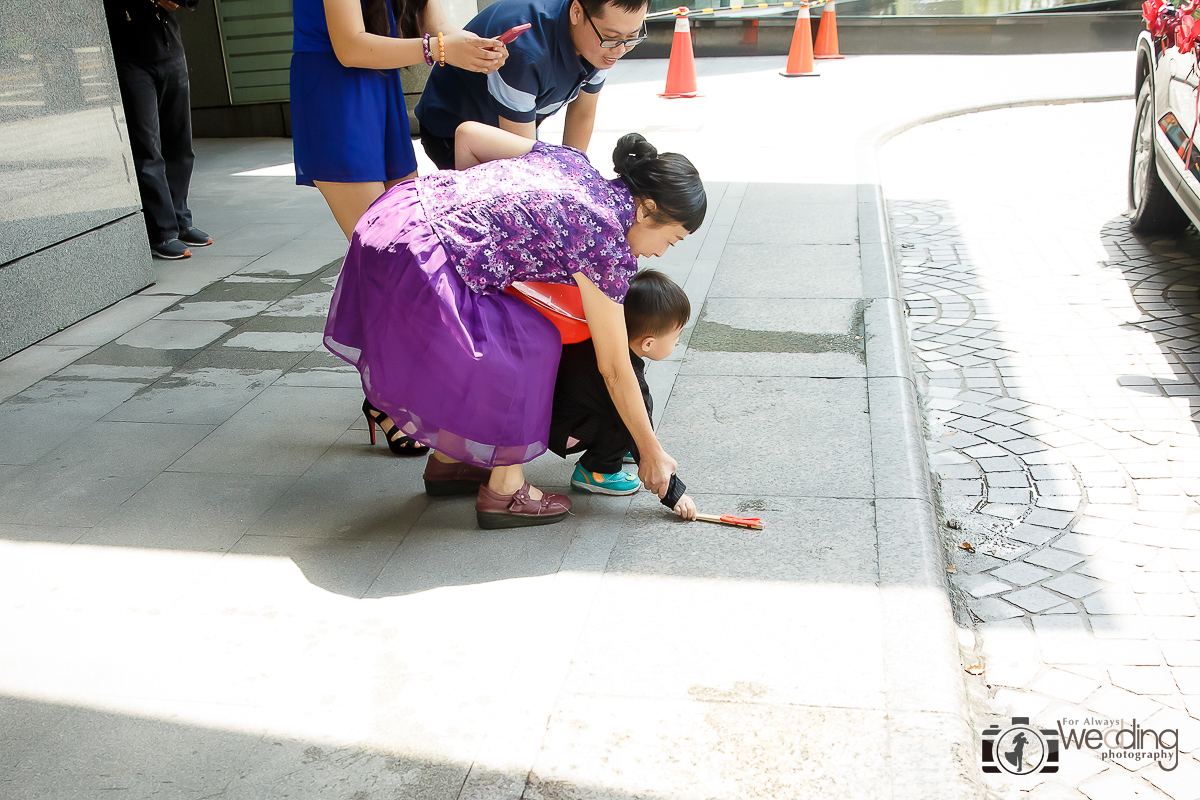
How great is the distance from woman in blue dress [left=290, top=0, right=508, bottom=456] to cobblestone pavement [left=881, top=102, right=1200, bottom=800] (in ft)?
6.11

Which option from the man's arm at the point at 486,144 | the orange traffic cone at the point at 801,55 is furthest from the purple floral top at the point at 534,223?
the orange traffic cone at the point at 801,55

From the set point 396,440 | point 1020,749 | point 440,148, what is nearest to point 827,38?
point 440,148

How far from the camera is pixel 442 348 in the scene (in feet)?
8.07

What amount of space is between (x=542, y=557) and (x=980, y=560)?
1.27 meters

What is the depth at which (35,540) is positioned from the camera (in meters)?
2.82

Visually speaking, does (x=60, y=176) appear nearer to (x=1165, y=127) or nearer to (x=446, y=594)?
(x=446, y=594)

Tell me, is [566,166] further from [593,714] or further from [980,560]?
[980,560]

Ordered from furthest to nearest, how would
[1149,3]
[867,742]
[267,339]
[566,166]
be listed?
1. [1149,3]
2. [267,339]
3. [566,166]
4. [867,742]

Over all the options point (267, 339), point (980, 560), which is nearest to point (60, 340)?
point (267, 339)

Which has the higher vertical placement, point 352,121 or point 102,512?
point 352,121

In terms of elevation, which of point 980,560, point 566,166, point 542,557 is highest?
point 566,166

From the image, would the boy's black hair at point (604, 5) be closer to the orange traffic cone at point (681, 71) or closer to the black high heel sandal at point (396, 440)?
the black high heel sandal at point (396, 440)

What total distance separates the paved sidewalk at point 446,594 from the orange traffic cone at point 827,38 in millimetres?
9386

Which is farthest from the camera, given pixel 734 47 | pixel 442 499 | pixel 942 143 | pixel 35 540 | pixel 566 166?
pixel 734 47
